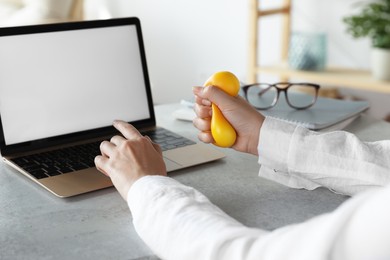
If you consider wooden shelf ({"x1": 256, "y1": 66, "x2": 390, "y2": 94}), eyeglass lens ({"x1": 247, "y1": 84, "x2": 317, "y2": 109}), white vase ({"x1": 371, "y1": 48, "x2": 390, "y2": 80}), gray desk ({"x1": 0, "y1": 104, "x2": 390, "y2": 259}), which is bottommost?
wooden shelf ({"x1": 256, "y1": 66, "x2": 390, "y2": 94})

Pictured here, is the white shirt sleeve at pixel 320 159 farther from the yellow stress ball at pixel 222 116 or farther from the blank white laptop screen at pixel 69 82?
the blank white laptop screen at pixel 69 82

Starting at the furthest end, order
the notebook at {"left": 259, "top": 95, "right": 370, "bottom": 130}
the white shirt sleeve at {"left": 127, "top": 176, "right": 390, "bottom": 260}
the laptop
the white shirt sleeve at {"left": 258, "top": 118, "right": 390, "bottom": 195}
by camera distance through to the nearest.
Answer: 1. the notebook at {"left": 259, "top": 95, "right": 370, "bottom": 130}
2. the laptop
3. the white shirt sleeve at {"left": 258, "top": 118, "right": 390, "bottom": 195}
4. the white shirt sleeve at {"left": 127, "top": 176, "right": 390, "bottom": 260}

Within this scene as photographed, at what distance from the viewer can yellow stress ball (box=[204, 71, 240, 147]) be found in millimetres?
943

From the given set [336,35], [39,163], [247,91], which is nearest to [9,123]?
[39,163]

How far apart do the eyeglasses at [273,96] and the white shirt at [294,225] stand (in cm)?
32

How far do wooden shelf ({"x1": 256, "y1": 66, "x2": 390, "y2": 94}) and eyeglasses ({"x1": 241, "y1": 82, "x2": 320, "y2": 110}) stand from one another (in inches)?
40.5

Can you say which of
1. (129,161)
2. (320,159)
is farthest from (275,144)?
(129,161)

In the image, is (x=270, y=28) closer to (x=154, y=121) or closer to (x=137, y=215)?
(x=154, y=121)

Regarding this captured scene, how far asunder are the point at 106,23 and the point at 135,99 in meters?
0.17

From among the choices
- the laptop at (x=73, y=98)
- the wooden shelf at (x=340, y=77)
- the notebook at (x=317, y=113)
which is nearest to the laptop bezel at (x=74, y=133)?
the laptop at (x=73, y=98)

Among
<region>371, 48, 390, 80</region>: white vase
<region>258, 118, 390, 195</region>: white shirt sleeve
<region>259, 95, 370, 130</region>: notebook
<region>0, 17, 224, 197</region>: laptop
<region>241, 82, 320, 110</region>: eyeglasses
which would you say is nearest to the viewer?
<region>258, 118, 390, 195</region>: white shirt sleeve

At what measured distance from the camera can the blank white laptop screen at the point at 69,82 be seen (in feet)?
3.34

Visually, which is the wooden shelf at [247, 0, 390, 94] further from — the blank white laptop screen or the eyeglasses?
the blank white laptop screen

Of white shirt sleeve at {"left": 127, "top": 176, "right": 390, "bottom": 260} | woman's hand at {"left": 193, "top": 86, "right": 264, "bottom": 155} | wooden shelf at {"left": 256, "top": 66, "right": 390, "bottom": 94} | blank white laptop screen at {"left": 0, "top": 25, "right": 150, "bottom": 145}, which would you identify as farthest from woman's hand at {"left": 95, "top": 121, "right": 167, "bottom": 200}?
wooden shelf at {"left": 256, "top": 66, "right": 390, "bottom": 94}
